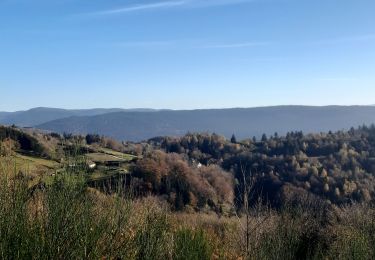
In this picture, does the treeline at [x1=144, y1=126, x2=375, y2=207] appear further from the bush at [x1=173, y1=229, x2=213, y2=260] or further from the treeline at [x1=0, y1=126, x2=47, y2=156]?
the bush at [x1=173, y1=229, x2=213, y2=260]

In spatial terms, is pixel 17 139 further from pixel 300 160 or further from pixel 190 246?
pixel 300 160

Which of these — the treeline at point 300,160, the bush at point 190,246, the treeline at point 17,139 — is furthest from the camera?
the treeline at point 300,160

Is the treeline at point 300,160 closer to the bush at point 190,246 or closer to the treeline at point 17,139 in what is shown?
the treeline at point 17,139

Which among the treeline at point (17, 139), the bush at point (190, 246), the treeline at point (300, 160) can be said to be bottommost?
the treeline at point (300, 160)

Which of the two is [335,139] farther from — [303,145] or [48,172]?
[48,172]

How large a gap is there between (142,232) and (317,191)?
9057cm

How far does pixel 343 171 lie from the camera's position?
11506cm


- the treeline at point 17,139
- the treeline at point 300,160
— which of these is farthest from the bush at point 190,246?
the treeline at point 300,160

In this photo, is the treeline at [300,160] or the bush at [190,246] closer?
the bush at [190,246]

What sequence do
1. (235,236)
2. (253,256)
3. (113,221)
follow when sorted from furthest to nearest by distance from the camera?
(235,236) → (253,256) → (113,221)

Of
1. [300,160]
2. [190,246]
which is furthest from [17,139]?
[300,160]

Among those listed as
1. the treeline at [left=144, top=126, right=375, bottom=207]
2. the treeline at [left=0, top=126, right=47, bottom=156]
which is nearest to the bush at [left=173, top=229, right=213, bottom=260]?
the treeline at [left=0, top=126, right=47, bottom=156]

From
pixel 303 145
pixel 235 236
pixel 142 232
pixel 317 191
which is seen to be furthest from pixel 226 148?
pixel 142 232

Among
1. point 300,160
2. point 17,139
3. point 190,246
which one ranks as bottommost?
point 300,160
